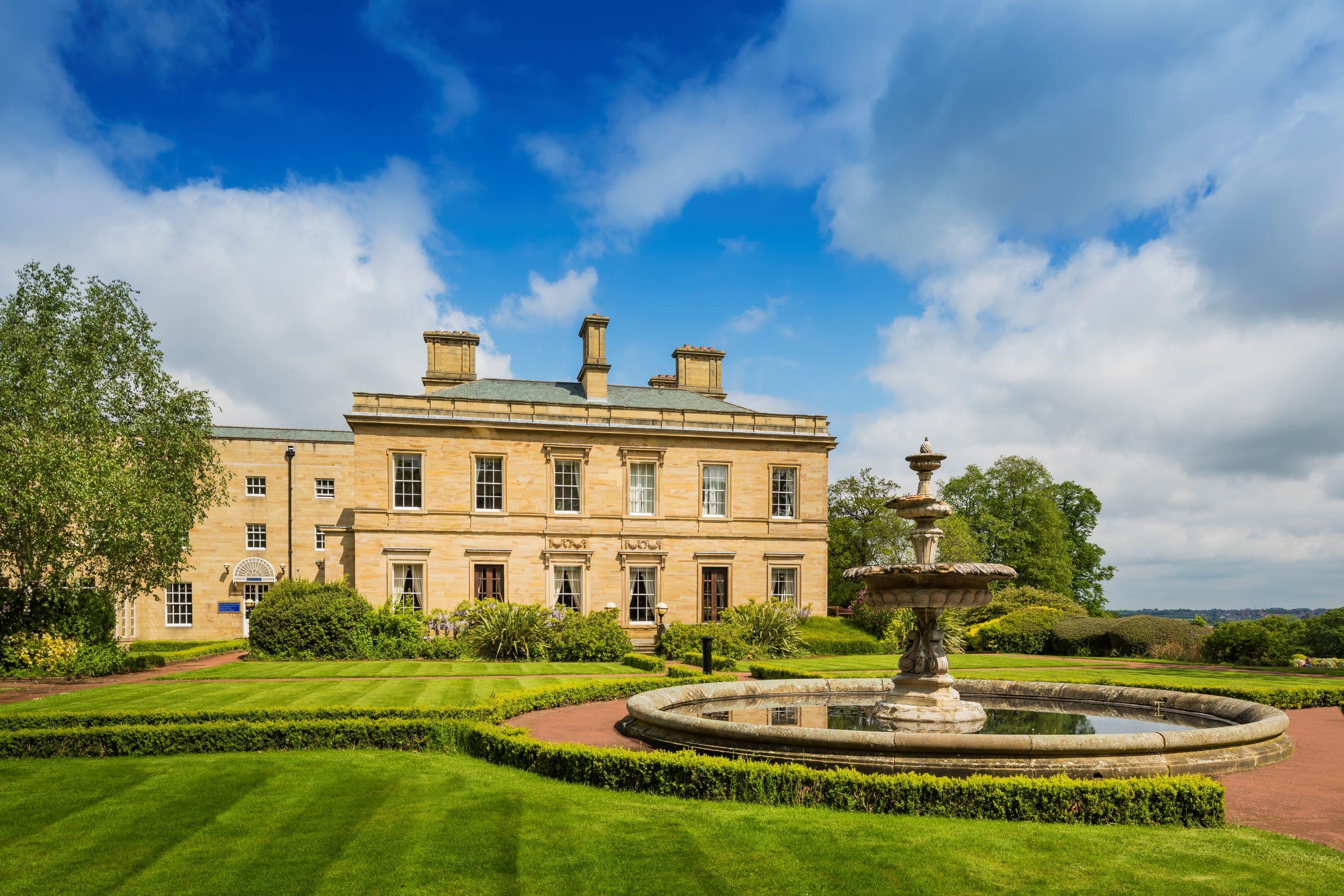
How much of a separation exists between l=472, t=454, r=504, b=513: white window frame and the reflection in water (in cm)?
1756

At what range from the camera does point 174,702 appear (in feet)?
48.9

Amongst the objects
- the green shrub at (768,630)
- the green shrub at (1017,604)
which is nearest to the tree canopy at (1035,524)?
the green shrub at (1017,604)

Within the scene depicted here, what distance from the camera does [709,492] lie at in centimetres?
3234

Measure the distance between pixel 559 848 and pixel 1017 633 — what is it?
92.3ft

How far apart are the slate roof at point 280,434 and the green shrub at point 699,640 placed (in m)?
21.0

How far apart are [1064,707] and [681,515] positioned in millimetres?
19175

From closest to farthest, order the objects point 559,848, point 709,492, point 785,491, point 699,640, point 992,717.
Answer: point 559,848 → point 992,717 → point 699,640 → point 709,492 → point 785,491

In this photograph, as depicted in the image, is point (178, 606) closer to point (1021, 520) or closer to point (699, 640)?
point (699, 640)

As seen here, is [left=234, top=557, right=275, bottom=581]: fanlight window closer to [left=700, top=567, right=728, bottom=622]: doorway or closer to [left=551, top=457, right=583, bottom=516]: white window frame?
[left=551, top=457, right=583, bottom=516]: white window frame

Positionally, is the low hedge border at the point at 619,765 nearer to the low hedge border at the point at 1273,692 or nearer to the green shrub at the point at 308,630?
the low hedge border at the point at 1273,692

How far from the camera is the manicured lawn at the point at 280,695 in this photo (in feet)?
47.1

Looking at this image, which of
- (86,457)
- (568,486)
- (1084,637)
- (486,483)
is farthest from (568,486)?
(1084,637)

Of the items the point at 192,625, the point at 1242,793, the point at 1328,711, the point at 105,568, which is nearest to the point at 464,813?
the point at 1242,793

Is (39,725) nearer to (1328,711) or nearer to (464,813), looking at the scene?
(464,813)
